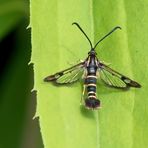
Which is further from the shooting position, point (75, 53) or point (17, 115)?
point (17, 115)

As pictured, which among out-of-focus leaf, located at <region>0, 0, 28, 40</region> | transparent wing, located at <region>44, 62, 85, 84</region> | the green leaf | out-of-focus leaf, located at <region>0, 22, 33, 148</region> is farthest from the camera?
out-of-focus leaf, located at <region>0, 22, 33, 148</region>

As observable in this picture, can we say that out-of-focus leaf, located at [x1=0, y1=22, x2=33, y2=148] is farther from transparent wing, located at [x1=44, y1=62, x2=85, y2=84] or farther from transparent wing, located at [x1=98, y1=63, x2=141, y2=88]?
transparent wing, located at [x1=98, y1=63, x2=141, y2=88]

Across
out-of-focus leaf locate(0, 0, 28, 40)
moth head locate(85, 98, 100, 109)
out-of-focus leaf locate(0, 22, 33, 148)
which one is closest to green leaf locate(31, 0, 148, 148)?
moth head locate(85, 98, 100, 109)

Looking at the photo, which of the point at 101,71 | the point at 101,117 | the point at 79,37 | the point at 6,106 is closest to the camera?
the point at 101,117

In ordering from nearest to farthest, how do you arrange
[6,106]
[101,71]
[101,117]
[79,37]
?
[101,117] < [79,37] < [101,71] < [6,106]

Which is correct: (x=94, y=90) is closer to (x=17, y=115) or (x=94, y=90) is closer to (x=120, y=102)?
(x=120, y=102)

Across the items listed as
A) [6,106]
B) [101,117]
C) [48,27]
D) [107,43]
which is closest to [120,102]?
[101,117]

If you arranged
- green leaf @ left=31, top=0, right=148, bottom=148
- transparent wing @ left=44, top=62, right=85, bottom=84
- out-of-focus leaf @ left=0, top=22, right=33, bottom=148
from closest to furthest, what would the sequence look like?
green leaf @ left=31, top=0, right=148, bottom=148 < transparent wing @ left=44, top=62, right=85, bottom=84 < out-of-focus leaf @ left=0, top=22, right=33, bottom=148

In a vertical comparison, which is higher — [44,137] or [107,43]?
[107,43]
